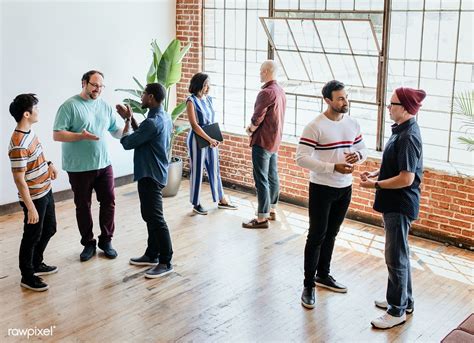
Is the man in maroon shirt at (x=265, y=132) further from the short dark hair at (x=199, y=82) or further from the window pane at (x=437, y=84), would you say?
the window pane at (x=437, y=84)

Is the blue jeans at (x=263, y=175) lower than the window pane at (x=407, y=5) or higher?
lower

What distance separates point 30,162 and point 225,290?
174cm

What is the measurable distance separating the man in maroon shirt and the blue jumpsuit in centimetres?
53

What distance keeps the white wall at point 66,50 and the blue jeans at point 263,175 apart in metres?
2.27

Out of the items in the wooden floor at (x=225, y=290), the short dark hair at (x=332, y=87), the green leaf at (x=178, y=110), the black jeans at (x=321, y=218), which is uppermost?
the short dark hair at (x=332, y=87)

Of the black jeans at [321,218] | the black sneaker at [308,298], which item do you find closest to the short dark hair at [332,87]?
the black jeans at [321,218]

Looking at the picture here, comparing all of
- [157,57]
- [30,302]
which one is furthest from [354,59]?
[30,302]

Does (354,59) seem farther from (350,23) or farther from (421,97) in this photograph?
(421,97)

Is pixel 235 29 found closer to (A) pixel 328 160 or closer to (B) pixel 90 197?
(B) pixel 90 197

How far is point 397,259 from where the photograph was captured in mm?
4406

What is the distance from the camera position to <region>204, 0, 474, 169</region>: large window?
6172 mm

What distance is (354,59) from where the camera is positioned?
6.84 metres

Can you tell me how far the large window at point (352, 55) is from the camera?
617 centimetres

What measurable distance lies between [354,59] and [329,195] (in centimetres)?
265
